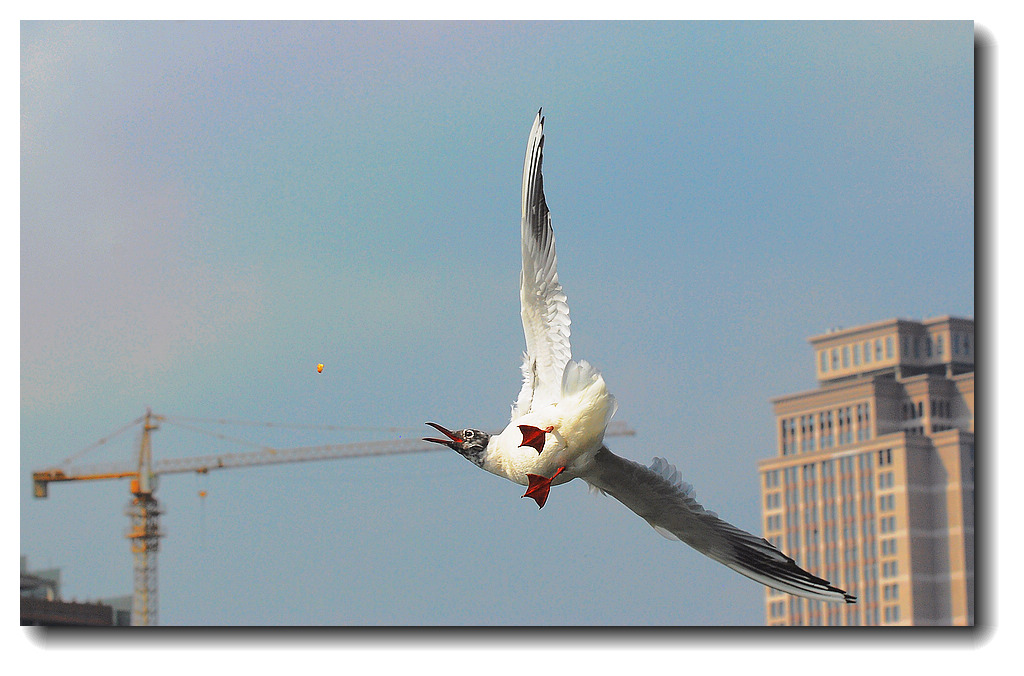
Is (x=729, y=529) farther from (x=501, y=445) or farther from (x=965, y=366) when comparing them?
(x=965, y=366)

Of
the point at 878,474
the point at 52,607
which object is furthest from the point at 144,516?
the point at 878,474

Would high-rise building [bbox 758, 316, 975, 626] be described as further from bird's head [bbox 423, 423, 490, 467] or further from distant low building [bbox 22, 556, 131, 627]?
bird's head [bbox 423, 423, 490, 467]

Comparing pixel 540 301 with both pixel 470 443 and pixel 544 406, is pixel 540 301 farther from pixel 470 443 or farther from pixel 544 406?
pixel 470 443

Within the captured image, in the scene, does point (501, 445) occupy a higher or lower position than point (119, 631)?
higher

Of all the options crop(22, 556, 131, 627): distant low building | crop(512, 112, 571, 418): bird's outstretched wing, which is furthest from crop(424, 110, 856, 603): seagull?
crop(22, 556, 131, 627): distant low building

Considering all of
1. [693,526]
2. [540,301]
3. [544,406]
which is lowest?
[693,526]

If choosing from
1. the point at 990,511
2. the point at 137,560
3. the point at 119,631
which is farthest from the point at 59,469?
the point at 990,511

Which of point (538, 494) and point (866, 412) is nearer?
point (538, 494)
